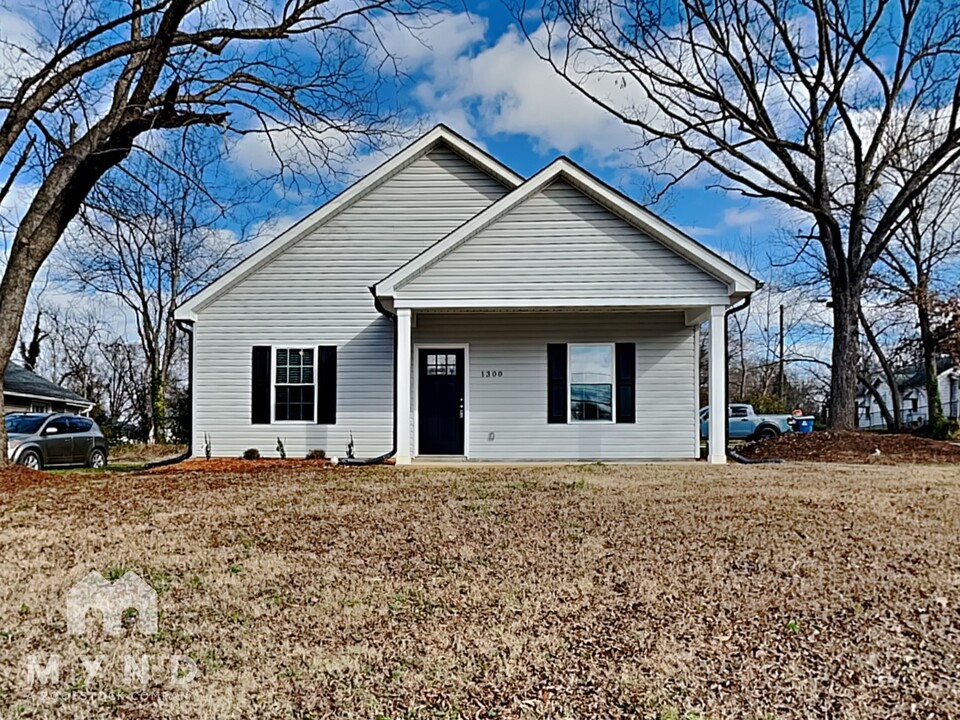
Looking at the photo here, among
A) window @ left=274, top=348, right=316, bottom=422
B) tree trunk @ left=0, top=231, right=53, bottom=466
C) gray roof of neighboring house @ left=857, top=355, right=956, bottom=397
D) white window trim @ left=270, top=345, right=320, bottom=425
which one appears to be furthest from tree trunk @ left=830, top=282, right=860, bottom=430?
gray roof of neighboring house @ left=857, top=355, right=956, bottom=397

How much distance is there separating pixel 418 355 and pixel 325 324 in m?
1.89

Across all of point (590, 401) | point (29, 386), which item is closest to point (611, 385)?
point (590, 401)

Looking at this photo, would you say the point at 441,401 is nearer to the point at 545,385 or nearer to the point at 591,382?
the point at 545,385

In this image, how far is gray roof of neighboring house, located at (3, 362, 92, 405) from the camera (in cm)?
2527

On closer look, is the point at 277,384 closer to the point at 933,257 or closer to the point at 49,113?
the point at 49,113

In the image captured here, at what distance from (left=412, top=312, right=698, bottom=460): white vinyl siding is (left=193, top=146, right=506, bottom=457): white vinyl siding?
1.04m

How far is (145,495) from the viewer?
9023 mm

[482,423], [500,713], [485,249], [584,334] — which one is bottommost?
[500,713]

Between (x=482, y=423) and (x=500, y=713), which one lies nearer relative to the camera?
(x=500, y=713)

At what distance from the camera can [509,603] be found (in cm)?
502

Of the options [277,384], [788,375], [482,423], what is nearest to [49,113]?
[277,384]

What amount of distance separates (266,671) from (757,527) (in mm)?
4507

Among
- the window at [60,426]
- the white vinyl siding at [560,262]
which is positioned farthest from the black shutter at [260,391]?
the window at [60,426]

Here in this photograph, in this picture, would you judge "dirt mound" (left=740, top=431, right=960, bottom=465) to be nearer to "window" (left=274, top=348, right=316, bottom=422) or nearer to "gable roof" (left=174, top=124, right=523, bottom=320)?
"gable roof" (left=174, top=124, right=523, bottom=320)
